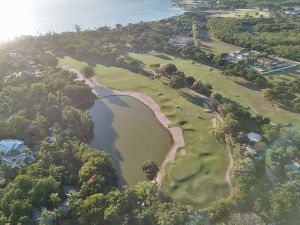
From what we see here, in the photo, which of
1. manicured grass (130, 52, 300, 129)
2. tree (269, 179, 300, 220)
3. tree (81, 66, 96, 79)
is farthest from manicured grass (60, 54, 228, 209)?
tree (269, 179, 300, 220)

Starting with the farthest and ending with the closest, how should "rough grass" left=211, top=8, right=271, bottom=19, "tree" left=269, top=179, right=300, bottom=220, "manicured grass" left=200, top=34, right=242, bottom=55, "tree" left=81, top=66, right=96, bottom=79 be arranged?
"rough grass" left=211, top=8, right=271, bottom=19
"manicured grass" left=200, top=34, right=242, bottom=55
"tree" left=81, top=66, right=96, bottom=79
"tree" left=269, top=179, right=300, bottom=220

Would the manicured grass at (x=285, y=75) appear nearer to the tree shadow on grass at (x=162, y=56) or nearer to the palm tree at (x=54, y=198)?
the tree shadow on grass at (x=162, y=56)

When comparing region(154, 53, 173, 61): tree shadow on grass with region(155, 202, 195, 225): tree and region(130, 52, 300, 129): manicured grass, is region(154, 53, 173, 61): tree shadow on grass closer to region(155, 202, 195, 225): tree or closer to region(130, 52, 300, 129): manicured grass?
region(130, 52, 300, 129): manicured grass

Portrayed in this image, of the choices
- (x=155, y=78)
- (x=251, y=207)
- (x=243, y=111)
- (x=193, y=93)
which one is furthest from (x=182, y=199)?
(x=155, y=78)

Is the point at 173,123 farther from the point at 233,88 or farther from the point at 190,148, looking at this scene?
the point at 233,88

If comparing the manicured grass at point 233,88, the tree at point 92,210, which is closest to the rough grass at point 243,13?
the manicured grass at point 233,88
